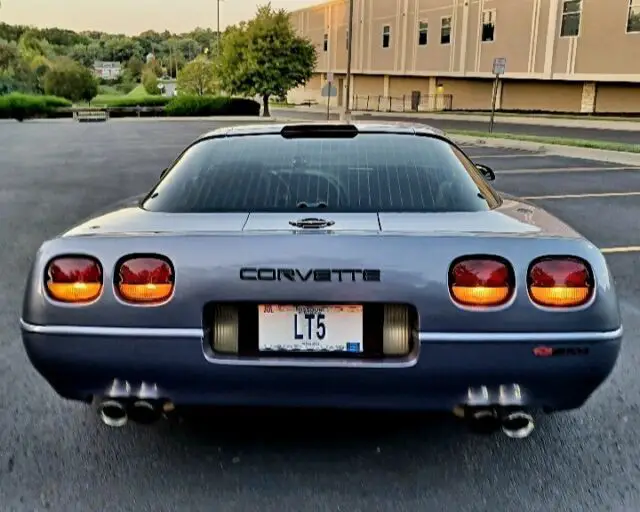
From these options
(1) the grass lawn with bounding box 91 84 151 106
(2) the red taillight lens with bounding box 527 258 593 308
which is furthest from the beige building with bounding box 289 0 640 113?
(2) the red taillight lens with bounding box 527 258 593 308

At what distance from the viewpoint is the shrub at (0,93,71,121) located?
41.2m

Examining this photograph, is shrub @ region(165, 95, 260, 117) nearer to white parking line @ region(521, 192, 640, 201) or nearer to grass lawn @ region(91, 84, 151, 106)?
grass lawn @ region(91, 84, 151, 106)

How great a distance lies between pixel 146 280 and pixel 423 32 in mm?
44804

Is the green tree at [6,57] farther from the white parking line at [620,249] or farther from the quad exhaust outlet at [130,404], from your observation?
the quad exhaust outlet at [130,404]

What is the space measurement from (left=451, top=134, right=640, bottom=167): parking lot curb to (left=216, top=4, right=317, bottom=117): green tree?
73.9 ft

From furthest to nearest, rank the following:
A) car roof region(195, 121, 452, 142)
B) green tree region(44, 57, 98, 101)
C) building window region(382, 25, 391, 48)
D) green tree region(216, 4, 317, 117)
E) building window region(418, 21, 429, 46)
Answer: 1. green tree region(44, 57, 98, 101)
2. building window region(382, 25, 391, 48)
3. building window region(418, 21, 429, 46)
4. green tree region(216, 4, 317, 117)
5. car roof region(195, 121, 452, 142)

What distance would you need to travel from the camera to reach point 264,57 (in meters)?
42.1

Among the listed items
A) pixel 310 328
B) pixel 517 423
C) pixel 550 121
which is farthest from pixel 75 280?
pixel 550 121

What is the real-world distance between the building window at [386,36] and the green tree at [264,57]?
7.65 m

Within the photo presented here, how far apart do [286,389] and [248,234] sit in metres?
0.58

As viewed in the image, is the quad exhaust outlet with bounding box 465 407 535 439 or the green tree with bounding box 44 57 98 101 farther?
the green tree with bounding box 44 57 98 101

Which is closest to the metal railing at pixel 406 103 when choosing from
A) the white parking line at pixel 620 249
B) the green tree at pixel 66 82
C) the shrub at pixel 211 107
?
the shrub at pixel 211 107

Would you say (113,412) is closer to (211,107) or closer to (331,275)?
(331,275)

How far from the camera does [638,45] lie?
3020 centimetres
